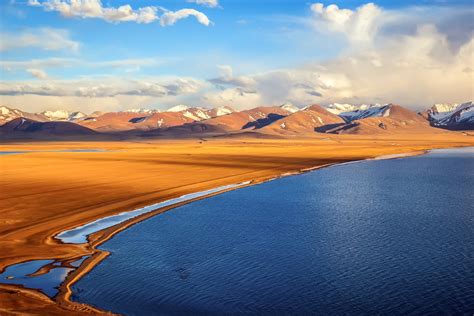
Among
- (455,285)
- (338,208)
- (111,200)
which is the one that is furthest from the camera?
(111,200)

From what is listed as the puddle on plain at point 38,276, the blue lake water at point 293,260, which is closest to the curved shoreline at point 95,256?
the puddle on plain at point 38,276

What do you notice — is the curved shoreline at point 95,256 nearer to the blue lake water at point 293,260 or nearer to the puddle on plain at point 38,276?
the puddle on plain at point 38,276

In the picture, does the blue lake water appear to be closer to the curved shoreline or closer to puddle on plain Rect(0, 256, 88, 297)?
the curved shoreline

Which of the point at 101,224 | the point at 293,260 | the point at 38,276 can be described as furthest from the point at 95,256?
the point at 293,260

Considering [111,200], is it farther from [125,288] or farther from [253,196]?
[125,288]

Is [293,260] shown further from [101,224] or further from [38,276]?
[101,224]

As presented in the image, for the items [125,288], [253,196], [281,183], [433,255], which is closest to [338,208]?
[253,196]
